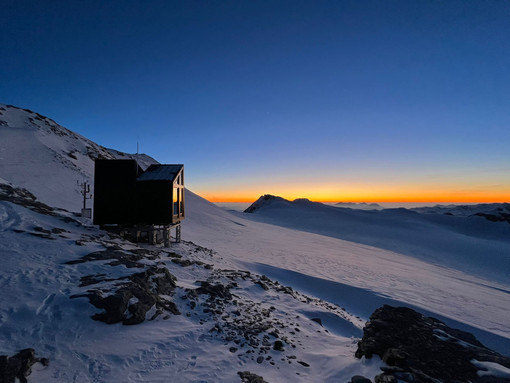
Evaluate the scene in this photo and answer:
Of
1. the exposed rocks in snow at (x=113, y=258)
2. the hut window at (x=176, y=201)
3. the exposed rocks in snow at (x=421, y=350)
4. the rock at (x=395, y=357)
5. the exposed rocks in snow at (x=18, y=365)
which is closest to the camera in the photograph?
the exposed rocks in snow at (x=18, y=365)

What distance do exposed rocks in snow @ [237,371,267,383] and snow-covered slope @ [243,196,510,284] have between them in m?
36.9

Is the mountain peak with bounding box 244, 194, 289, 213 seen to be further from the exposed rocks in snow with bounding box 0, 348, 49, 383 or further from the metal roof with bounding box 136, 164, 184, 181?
the exposed rocks in snow with bounding box 0, 348, 49, 383

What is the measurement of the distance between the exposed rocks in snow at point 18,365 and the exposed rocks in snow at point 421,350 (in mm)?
7345

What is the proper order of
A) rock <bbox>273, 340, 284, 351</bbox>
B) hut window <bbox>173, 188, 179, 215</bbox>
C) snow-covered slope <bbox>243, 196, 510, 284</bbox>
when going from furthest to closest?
snow-covered slope <bbox>243, 196, 510, 284</bbox>
hut window <bbox>173, 188, 179, 215</bbox>
rock <bbox>273, 340, 284, 351</bbox>

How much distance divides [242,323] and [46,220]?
1273cm

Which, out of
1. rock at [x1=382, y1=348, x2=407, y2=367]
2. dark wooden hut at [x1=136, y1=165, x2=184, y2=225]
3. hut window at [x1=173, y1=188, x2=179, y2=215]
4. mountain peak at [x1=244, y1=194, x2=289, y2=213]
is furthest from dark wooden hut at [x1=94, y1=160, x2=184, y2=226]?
mountain peak at [x1=244, y1=194, x2=289, y2=213]

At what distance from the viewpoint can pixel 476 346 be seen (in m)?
6.89

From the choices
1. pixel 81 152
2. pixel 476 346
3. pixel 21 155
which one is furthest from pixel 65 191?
pixel 476 346

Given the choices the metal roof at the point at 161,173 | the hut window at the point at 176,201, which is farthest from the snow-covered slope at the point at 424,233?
the metal roof at the point at 161,173

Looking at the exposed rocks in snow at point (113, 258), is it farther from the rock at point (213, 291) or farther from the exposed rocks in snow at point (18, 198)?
the exposed rocks in snow at point (18, 198)

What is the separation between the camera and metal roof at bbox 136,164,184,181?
1798 cm

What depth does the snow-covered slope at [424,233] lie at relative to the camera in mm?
36094

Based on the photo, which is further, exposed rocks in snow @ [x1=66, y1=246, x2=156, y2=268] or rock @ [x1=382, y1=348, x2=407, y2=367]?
exposed rocks in snow @ [x1=66, y1=246, x2=156, y2=268]

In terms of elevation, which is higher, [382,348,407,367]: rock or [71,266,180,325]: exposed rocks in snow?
[71,266,180,325]: exposed rocks in snow
